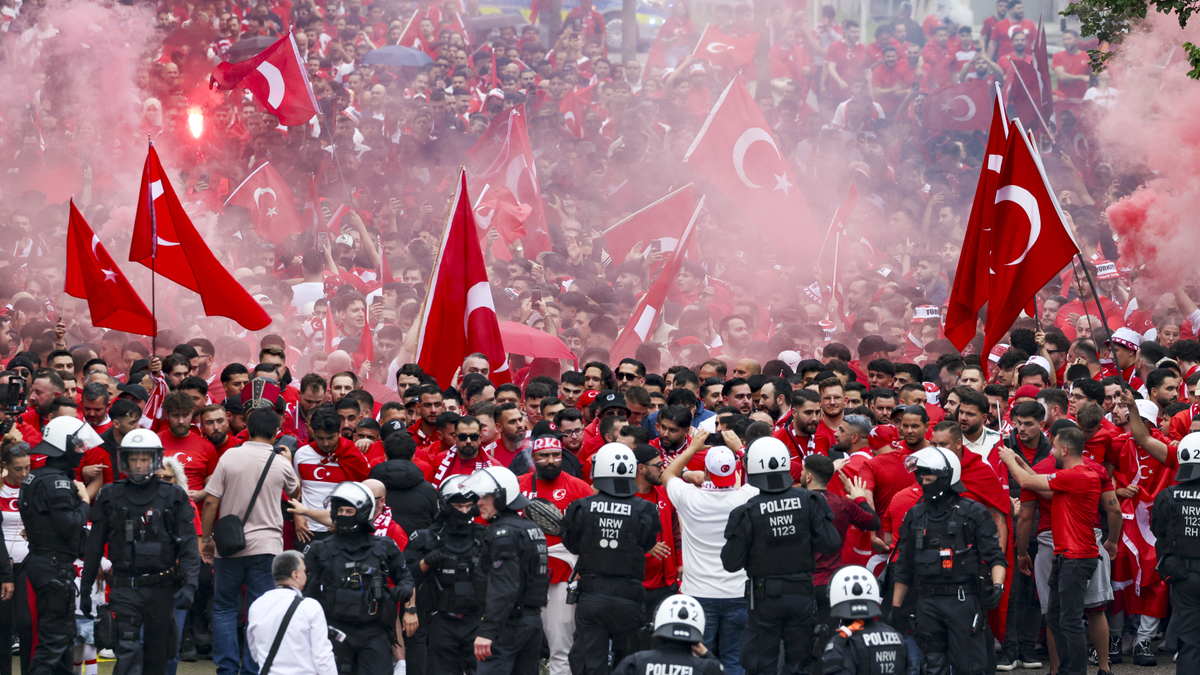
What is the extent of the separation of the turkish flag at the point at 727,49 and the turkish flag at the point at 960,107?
3138mm

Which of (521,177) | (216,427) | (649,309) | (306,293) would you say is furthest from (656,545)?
(521,177)

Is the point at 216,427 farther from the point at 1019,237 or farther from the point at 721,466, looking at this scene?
the point at 1019,237

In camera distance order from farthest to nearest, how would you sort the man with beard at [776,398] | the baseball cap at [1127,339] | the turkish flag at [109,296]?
the turkish flag at [109,296]
the baseball cap at [1127,339]
the man with beard at [776,398]

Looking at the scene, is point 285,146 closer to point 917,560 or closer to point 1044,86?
point 1044,86

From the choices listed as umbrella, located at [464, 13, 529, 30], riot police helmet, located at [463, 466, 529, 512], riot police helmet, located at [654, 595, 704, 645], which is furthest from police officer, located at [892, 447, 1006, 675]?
umbrella, located at [464, 13, 529, 30]

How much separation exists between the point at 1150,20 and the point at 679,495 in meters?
9.95

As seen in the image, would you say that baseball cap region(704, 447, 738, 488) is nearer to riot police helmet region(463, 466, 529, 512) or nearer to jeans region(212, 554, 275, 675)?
riot police helmet region(463, 466, 529, 512)

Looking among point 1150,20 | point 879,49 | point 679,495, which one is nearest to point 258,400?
point 679,495

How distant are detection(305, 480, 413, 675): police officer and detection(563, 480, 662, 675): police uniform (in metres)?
1.03

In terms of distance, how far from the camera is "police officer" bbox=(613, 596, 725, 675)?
569cm

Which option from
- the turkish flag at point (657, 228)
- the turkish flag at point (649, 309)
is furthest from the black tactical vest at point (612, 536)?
the turkish flag at point (657, 228)

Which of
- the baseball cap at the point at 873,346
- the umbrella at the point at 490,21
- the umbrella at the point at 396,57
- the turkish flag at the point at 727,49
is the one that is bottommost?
the baseball cap at the point at 873,346

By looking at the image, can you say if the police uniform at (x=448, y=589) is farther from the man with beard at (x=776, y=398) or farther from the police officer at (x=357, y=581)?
the man with beard at (x=776, y=398)

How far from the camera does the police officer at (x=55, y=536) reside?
7691mm
